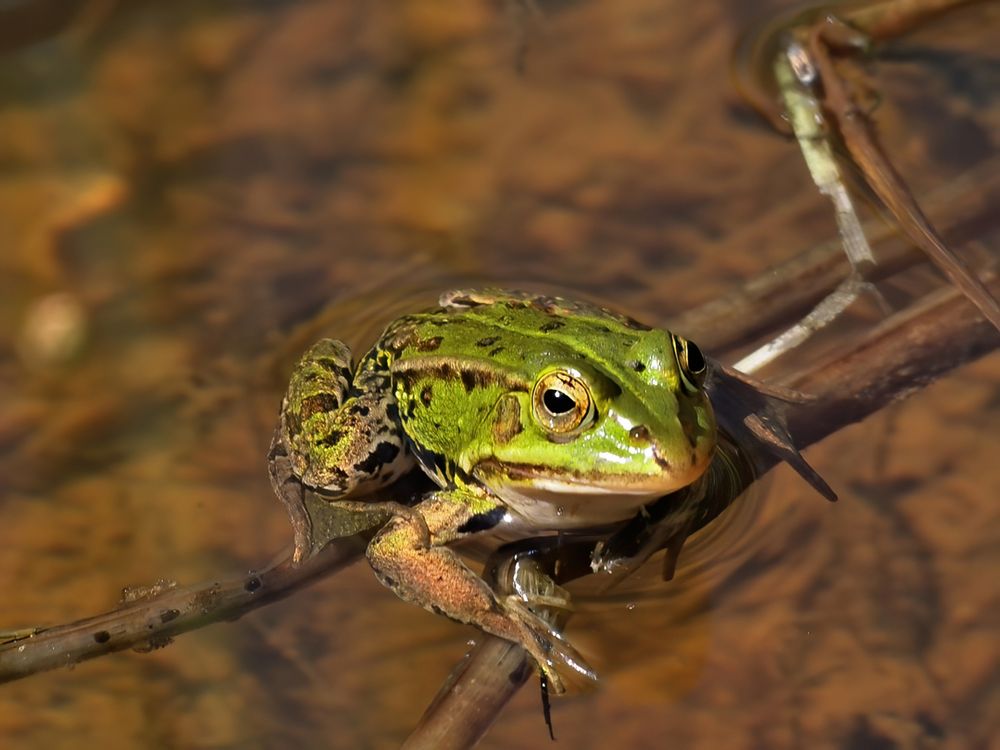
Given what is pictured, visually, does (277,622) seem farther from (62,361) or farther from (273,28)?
(273,28)

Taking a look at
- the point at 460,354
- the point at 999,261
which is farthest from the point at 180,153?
the point at 999,261

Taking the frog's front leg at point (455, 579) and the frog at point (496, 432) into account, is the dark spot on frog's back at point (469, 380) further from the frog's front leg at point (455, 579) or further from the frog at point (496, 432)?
the frog's front leg at point (455, 579)

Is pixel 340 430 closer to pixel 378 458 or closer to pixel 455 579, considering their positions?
pixel 378 458

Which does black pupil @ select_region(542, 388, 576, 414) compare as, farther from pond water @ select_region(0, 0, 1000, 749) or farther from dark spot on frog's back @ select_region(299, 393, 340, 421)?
dark spot on frog's back @ select_region(299, 393, 340, 421)

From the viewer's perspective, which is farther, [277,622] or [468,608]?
[277,622]

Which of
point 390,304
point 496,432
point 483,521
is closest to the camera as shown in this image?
point 496,432

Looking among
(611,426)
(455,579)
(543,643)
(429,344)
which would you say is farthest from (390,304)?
(543,643)
